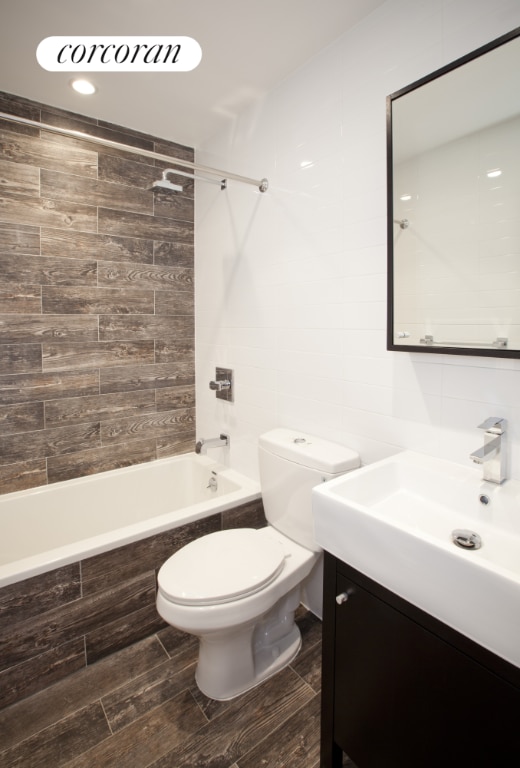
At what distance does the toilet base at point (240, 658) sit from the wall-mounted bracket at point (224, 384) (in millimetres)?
1137

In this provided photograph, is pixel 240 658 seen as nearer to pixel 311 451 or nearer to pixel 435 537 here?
pixel 311 451

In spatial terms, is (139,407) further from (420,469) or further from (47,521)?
(420,469)

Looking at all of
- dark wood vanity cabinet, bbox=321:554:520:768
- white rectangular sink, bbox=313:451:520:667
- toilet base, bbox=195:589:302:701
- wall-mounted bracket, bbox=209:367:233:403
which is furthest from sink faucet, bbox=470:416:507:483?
wall-mounted bracket, bbox=209:367:233:403

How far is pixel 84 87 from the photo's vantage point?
1.87 metres

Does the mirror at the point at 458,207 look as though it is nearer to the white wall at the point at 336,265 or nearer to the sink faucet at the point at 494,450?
the white wall at the point at 336,265

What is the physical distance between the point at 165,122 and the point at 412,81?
1.47m

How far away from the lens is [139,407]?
249 cm

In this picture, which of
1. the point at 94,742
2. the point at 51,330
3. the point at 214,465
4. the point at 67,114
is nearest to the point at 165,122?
the point at 67,114

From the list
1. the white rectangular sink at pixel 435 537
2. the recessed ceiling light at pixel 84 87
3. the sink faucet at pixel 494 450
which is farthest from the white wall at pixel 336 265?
the recessed ceiling light at pixel 84 87

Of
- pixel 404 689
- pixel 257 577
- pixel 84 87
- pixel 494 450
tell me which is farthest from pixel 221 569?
pixel 84 87

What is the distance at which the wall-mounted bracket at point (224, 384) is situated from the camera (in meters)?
2.32

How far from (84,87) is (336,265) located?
Answer: 1.52m

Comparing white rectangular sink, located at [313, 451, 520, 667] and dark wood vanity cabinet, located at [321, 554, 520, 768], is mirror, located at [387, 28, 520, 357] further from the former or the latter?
dark wood vanity cabinet, located at [321, 554, 520, 768]

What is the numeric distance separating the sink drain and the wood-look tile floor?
0.92 metres
